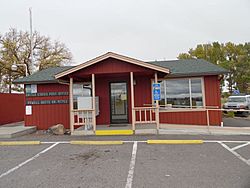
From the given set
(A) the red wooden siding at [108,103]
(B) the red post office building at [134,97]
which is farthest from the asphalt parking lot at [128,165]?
(A) the red wooden siding at [108,103]

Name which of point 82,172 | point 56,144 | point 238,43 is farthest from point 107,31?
point 238,43

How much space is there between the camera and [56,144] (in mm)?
7453

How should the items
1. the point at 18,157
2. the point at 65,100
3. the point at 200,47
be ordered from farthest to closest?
the point at 200,47
the point at 65,100
the point at 18,157

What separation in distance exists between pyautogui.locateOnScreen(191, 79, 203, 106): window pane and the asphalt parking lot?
3771 millimetres

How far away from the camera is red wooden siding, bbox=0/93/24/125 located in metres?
13.5

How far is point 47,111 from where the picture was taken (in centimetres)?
1149

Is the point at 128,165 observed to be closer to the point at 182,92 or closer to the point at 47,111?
the point at 182,92

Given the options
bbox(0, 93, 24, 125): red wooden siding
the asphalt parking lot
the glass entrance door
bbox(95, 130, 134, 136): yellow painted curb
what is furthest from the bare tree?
the asphalt parking lot

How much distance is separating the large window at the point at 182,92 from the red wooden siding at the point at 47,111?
17.6ft

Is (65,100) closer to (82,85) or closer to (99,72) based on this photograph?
(82,85)

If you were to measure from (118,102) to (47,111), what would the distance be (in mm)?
3950

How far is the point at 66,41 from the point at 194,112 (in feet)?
89.5

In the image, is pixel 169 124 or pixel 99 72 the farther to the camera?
pixel 169 124

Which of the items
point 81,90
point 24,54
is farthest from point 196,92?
point 24,54
